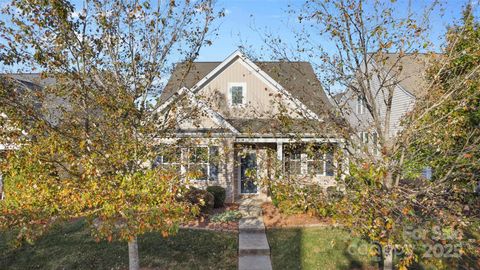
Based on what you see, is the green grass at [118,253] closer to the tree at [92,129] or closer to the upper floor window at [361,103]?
the tree at [92,129]

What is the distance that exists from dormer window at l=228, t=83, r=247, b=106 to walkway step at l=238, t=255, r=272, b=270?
30.7 feet

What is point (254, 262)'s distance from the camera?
8492mm

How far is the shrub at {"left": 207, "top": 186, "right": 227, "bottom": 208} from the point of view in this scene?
14.0 meters

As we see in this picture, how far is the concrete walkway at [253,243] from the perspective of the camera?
330 inches

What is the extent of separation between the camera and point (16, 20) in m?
5.84

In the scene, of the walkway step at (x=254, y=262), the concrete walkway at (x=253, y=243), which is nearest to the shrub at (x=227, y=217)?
the concrete walkway at (x=253, y=243)

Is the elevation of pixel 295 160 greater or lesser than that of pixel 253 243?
greater

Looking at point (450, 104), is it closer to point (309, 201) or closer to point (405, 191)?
point (405, 191)

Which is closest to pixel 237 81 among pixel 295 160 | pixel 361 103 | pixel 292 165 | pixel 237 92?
pixel 237 92

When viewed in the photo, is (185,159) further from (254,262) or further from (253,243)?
(253,243)

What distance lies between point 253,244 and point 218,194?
4786 mm

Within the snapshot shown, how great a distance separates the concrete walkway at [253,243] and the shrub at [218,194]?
3.62 feet

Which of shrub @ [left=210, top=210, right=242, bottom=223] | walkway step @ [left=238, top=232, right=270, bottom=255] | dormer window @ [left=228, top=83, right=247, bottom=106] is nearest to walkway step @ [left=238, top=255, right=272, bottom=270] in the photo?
walkway step @ [left=238, top=232, right=270, bottom=255]

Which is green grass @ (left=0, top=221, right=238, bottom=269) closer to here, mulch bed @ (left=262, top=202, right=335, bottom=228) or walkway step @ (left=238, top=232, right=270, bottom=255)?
walkway step @ (left=238, top=232, right=270, bottom=255)
